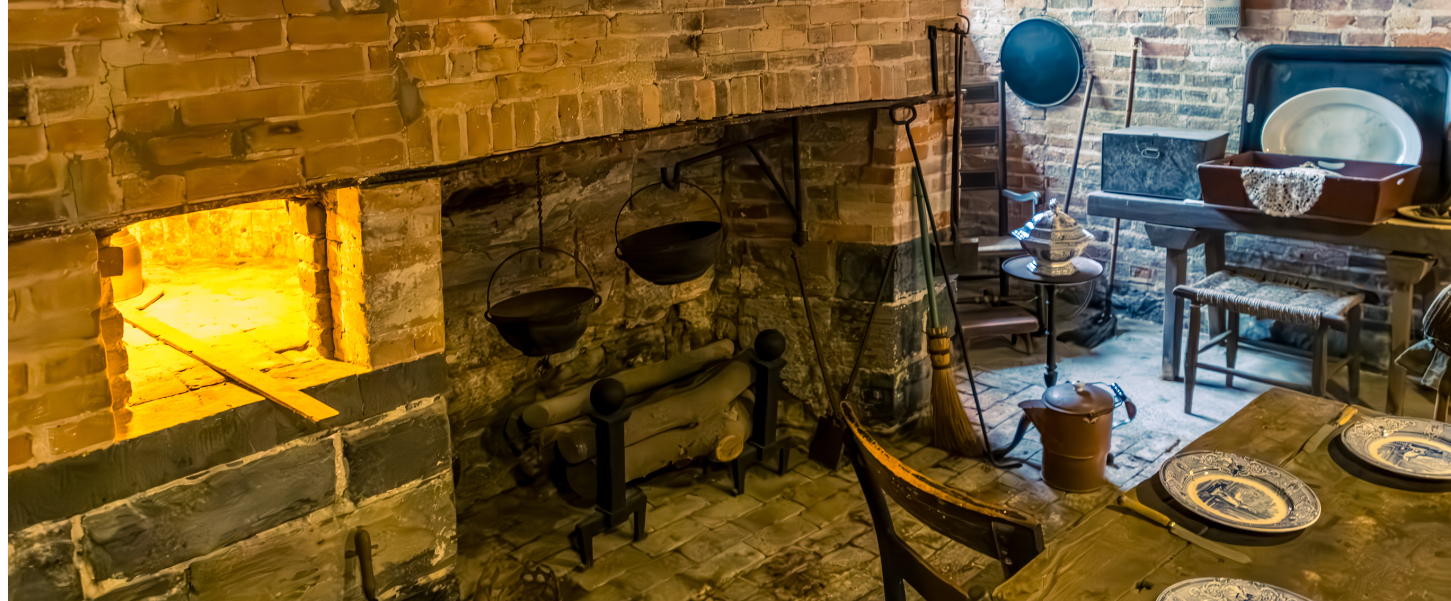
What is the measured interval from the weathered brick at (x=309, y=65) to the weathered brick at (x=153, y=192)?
0.30m

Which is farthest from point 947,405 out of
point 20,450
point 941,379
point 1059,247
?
point 20,450

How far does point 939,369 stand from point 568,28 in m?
2.32

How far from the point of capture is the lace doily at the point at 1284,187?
469cm

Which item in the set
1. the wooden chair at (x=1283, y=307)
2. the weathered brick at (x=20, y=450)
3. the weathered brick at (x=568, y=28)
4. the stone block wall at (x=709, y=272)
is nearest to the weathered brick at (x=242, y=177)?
the weathered brick at (x=20, y=450)

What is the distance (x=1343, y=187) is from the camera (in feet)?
15.2

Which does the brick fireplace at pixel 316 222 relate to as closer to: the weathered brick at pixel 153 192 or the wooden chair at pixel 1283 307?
the weathered brick at pixel 153 192

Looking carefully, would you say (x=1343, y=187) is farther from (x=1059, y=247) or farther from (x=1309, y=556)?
(x=1309, y=556)

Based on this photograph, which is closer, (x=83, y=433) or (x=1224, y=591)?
(x=1224, y=591)

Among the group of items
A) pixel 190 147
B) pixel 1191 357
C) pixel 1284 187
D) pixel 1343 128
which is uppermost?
pixel 190 147

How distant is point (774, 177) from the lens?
15.2 feet

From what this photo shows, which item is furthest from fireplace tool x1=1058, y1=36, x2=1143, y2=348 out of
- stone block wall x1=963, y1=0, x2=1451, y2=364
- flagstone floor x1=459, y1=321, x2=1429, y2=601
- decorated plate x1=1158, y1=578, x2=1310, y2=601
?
decorated plate x1=1158, y1=578, x2=1310, y2=601

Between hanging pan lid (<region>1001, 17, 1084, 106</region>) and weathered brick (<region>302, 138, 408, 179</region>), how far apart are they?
4.60 meters

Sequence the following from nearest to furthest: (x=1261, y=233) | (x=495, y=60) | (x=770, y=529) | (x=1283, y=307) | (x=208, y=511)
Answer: (x=208, y=511) < (x=495, y=60) < (x=770, y=529) < (x=1283, y=307) < (x=1261, y=233)

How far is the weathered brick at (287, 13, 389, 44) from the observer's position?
2.50 metres
